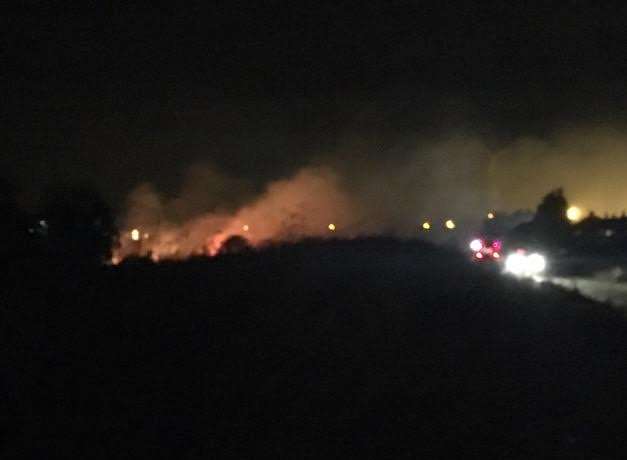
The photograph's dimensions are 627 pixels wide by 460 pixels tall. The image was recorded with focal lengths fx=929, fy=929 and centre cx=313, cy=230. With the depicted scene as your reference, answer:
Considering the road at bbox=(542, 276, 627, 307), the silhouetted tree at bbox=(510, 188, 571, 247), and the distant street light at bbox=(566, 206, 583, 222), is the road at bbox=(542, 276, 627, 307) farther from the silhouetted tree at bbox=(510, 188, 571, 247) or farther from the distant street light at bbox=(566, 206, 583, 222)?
the distant street light at bbox=(566, 206, 583, 222)

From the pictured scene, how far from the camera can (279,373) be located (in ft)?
26.2

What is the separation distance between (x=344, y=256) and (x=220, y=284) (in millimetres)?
8503

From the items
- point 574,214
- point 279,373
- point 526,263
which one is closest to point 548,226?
point 574,214

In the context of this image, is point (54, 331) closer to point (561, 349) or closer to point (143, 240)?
point (561, 349)

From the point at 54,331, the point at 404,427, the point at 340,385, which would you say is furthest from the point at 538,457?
the point at 54,331

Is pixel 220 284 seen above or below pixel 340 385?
above

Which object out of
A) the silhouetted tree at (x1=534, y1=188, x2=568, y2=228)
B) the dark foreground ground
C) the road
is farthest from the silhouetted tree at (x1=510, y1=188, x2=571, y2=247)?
the dark foreground ground

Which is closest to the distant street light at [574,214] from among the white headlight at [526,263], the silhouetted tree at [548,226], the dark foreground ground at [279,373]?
the silhouetted tree at [548,226]

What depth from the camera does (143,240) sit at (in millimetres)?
28609

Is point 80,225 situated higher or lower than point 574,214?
lower

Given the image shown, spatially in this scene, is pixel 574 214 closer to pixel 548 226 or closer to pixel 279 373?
pixel 548 226

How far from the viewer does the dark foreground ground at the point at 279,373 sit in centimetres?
665

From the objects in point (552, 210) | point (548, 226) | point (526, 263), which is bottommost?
point (526, 263)

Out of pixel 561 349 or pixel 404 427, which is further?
pixel 561 349
